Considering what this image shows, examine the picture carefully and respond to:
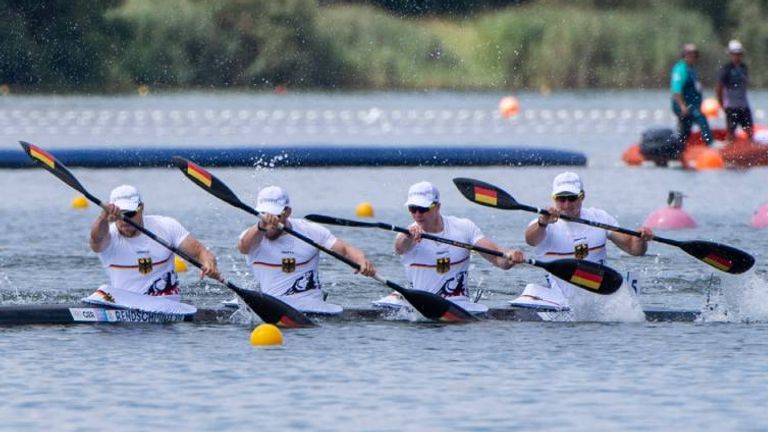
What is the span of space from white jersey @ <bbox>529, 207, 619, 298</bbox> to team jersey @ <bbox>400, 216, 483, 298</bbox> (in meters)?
0.62

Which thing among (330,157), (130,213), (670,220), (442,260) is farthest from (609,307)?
(330,157)

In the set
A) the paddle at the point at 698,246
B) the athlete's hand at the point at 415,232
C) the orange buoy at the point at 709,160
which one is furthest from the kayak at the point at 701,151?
the athlete's hand at the point at 415,232

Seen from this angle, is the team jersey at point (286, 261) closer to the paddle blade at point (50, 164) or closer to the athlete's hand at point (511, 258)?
the athlete's hand at point (511, 258)

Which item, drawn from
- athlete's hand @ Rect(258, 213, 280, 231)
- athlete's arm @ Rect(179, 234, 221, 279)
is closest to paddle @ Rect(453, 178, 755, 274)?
athlete's hand @ Rect(258, 213, 280, 231)

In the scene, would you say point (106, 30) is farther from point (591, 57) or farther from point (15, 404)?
point (15, 404)

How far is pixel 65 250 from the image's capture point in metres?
20.5

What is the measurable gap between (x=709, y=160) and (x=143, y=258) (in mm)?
16848

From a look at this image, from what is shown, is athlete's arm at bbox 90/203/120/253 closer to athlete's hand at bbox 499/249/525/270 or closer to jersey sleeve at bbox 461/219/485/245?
jersey sleeve at bbox 461/219/485/245

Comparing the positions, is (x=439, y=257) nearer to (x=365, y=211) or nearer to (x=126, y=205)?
(x=126, y=205)

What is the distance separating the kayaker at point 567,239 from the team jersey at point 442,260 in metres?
0.52

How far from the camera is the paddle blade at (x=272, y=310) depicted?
1406 centimetres

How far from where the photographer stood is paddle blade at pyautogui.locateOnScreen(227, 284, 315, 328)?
46.1 ft

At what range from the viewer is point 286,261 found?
14.4m

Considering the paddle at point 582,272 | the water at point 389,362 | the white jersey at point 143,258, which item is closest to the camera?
the water at point 389,362
